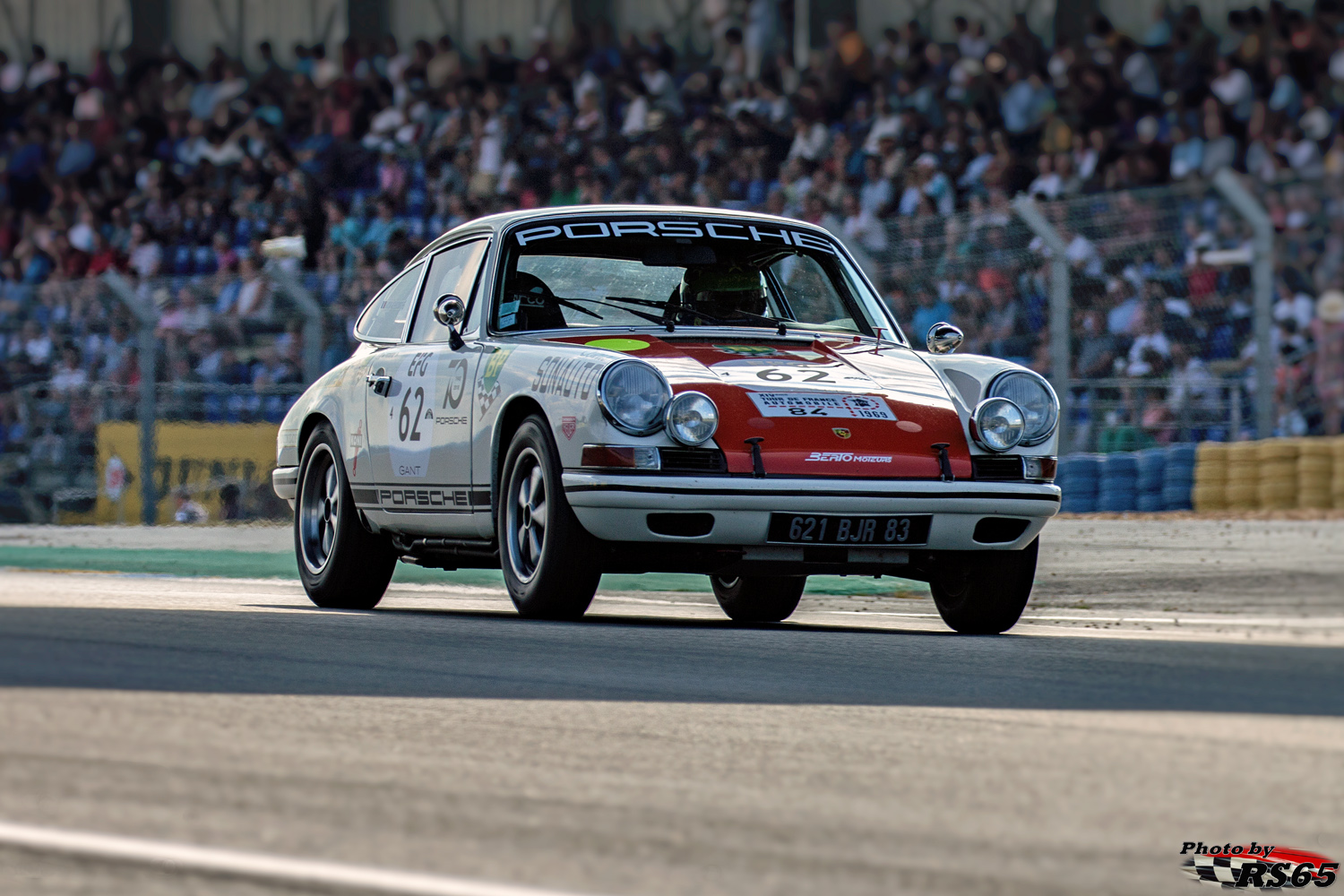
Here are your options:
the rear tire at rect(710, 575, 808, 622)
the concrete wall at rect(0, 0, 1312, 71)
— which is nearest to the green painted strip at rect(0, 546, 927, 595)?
the rear tire at rect(710, 575, 808, 622)

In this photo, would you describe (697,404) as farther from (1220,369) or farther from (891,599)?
(1220,369)

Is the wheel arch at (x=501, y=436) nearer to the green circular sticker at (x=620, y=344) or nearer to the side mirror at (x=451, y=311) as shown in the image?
the green circular sticker at (x=620, y=344)

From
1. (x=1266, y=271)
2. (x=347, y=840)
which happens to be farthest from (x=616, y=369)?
(x=1266, y=271)

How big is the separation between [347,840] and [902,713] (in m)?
1.80

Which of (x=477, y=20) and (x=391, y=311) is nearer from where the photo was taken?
(x=391, y=311)

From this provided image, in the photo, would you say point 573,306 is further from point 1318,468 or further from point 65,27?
point 65,27

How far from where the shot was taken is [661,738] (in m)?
4.12

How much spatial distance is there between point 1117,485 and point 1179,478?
0.41 m

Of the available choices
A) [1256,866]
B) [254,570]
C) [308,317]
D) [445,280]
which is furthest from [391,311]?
[1256,866]

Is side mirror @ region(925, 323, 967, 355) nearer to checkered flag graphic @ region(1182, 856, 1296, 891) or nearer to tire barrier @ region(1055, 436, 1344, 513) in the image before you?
checkered flag graphic @ region(1182, 856, 1296, 891)

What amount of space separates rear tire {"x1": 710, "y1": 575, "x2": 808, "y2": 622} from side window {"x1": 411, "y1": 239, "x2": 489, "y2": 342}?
1526 mm

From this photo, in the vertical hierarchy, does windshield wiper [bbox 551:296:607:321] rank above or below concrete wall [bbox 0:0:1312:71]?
below

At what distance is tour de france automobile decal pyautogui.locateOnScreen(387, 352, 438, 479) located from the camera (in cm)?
781

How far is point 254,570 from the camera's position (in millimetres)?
11852
